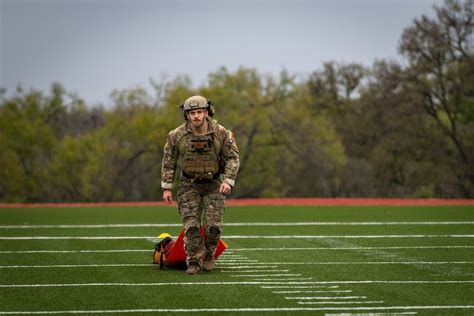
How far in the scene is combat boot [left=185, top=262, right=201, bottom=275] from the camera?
41.8ft

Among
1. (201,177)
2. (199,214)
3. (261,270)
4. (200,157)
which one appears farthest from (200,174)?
(261,270)

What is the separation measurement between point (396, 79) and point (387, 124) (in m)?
3.88

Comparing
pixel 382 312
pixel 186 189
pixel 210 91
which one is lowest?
pixel 382 312

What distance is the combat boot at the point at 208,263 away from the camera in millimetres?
13047

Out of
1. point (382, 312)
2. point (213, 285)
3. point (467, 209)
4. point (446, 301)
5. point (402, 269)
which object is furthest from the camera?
point (467, 209)

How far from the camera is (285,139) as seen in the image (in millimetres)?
60031

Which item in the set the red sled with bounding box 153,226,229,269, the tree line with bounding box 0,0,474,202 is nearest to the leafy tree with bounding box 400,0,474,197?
the tree line with bounding box 0,0,474,202

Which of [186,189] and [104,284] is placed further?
[186,189]

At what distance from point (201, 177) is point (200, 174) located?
0.21 ft

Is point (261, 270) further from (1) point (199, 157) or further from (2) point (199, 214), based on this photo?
(1) point (199, 157)

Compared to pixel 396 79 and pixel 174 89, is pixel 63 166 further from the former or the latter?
pixel 396 79

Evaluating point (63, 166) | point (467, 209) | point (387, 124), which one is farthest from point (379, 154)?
point (467, 209)

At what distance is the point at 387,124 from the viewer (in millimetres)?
59062

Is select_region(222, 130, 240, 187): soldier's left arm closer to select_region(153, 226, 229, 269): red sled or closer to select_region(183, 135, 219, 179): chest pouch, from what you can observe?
select_region(183, 135, 219, 179): chest pouch
